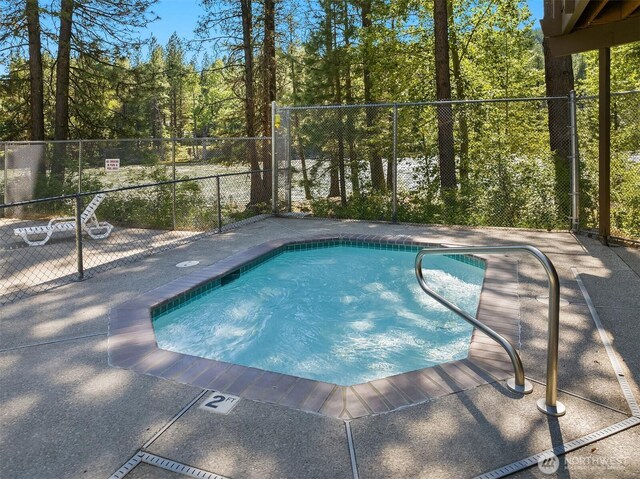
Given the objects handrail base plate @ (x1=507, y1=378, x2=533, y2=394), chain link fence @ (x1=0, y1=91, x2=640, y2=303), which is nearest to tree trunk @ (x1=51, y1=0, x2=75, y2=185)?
chain link fence @ (x1=0, y1=91, x2=640, y2=303)

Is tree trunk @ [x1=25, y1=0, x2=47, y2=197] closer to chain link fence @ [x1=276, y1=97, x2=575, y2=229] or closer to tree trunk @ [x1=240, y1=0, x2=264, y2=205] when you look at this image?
tree trunk @ [x1=240, y1=0, x2=264, y2=205]

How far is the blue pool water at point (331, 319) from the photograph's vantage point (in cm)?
373

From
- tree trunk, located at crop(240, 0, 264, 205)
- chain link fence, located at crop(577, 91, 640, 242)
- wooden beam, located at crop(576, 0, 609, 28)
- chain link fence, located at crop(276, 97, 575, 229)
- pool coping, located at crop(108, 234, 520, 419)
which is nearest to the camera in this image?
pool coping, located at crop(108, 234, 520, 419)

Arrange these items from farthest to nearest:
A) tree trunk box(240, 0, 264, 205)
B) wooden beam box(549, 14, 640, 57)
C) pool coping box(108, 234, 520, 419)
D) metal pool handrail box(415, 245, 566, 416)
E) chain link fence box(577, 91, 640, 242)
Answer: tree trunk box(240, 0, 264, 205) → chain link fence box(577, 91, 640, 242) → wooden beam box(549, 14, 640, 57) → pool coping box(108, 234, 520, 419) → metal pool handrail box(415, 245, 566, 416)

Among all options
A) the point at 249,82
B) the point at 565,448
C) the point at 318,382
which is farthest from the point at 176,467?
the point at 249,82

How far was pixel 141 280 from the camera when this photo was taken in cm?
476

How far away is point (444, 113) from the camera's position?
9164 millimetres

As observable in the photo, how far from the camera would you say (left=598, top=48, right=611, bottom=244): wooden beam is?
5715 mm

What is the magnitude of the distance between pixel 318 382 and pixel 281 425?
0.48m

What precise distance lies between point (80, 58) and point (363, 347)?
12.1 meters

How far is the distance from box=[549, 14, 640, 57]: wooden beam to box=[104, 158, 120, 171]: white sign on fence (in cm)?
766

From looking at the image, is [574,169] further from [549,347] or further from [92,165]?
[92,165]

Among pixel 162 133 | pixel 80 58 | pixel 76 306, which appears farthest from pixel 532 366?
pixel 162 133

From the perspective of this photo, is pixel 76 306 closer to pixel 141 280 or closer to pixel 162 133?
pixel 141 280
